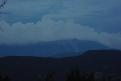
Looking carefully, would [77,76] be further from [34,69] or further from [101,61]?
[101,61]

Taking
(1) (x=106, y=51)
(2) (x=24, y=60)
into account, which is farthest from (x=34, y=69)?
(1) (x=106, y=51)

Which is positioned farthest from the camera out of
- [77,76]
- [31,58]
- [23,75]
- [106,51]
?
[106,51]

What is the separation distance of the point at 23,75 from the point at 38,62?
722 inches

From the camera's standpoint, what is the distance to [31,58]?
4806 inches

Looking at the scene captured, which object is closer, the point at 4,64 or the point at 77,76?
the point at 77,76

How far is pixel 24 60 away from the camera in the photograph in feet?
394

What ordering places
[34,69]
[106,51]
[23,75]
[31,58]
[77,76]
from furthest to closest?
[106,51]
[31,58]
[34,69]
[23,75]
[77,76]

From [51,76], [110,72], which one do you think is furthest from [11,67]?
[51,76]

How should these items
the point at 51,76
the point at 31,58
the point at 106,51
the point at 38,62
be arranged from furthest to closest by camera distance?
1. the point at 106,51
2. the point at 31,58
3. the point at 38,62
4. the point at 51,76

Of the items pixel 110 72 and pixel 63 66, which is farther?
pixel 63 66

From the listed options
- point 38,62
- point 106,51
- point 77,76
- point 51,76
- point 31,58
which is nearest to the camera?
point 77,76

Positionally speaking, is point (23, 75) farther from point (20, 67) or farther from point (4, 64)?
point (20, 67)

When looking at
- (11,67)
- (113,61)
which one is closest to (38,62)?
(11,67)

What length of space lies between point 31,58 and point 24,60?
2.74 meters
